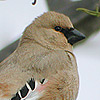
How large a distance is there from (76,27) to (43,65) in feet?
2.93

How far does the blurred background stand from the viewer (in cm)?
391

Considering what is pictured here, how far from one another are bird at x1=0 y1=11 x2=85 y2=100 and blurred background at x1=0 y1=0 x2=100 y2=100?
0.74 ft

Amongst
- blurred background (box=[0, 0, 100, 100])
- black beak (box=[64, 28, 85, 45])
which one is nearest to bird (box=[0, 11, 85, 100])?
black beak (box=[64, 28, 85, 45])

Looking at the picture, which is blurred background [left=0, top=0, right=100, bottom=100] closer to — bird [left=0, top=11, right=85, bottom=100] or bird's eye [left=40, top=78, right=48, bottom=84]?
bird [left=0, top=11, right=85, bottom=100]

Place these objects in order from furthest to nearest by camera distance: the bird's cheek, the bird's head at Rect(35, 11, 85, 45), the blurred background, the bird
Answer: the blurred background < the bird's head at Rect(35, 11, 85, 45) < the bird's cheek < the bird

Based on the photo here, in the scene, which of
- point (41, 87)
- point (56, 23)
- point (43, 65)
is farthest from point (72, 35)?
point (41, 87)

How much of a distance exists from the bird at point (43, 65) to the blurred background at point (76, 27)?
225mm

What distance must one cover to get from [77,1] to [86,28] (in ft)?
0.81

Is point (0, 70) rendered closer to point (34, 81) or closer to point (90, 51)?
point (34, 81)

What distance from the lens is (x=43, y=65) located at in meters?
3.41

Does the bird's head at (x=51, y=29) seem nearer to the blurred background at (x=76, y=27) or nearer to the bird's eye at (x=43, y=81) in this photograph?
the blurred background at (x=76, y=27)

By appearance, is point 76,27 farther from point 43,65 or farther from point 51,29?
point 43,65

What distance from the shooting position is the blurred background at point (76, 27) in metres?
3.91

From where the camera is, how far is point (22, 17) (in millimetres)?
3975
